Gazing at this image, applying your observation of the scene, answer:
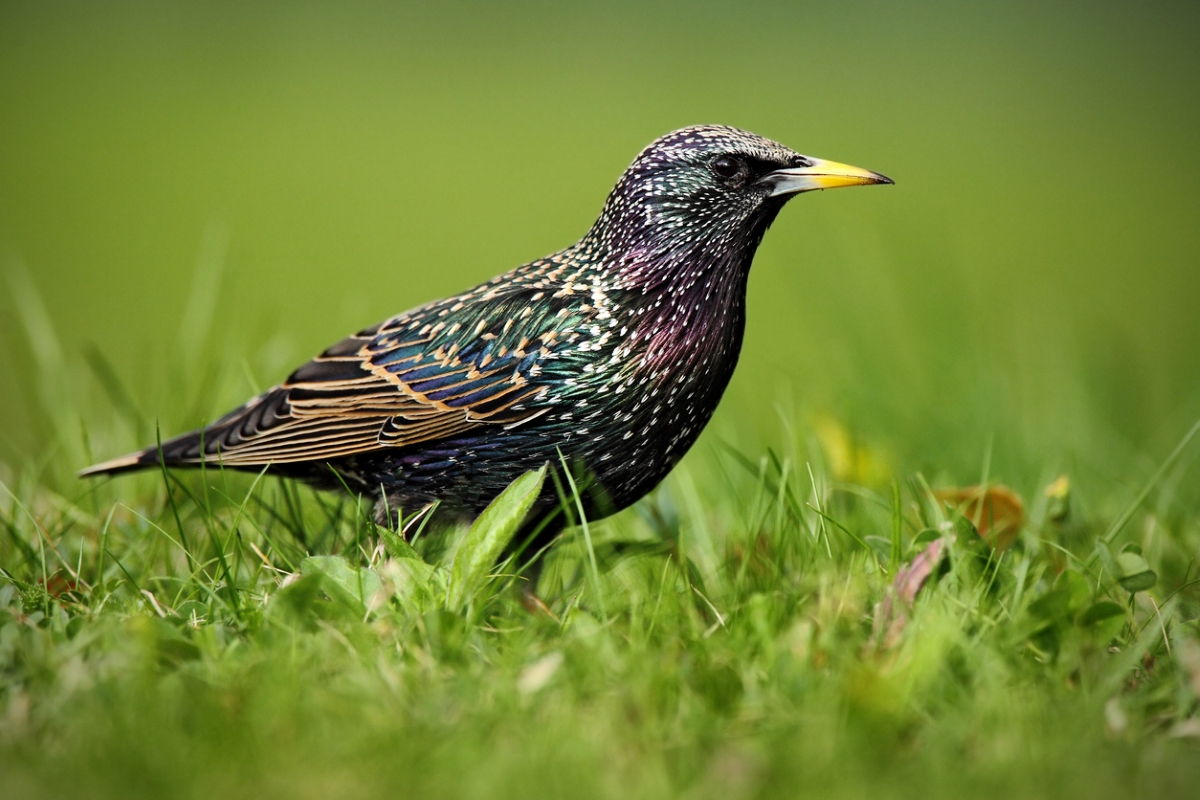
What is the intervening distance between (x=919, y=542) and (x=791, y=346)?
183 inches

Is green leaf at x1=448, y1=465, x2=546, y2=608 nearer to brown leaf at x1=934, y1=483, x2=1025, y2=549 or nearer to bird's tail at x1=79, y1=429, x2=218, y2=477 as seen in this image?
bird's tail at x1=79, y1=429, x2=218, y2=477

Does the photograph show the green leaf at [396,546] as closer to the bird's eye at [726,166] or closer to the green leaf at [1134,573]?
the bird's eye at [726,166]

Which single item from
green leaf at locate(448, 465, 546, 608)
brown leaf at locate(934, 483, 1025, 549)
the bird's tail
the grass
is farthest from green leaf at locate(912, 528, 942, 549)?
the bird's tail

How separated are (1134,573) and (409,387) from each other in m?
1.87

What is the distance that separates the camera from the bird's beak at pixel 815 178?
3174mm

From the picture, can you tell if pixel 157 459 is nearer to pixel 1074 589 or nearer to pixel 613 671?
pixel 613 671

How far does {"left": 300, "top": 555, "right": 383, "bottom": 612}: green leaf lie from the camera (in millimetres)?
2602

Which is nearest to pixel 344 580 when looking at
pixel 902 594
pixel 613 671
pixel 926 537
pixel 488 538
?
pixel 488 538

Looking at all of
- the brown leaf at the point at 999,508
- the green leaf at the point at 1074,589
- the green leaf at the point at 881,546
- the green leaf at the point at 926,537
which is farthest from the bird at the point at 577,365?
the green leaf at the point at 1074,589

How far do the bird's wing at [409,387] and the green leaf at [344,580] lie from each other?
0.57m

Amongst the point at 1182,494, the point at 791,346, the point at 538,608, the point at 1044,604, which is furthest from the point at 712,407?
the point at 791,346

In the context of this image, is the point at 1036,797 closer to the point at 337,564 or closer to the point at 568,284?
the point at 337,564

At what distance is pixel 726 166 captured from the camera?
321cm

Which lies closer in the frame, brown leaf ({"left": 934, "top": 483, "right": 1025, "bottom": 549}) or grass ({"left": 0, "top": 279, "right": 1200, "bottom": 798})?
grass ({"left": 0, "top": 279, "right": 1200, "bottom": 798})
